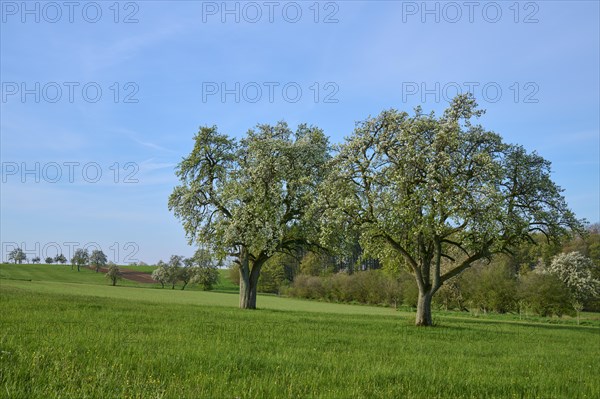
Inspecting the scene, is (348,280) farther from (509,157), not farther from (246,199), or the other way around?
(509,157)

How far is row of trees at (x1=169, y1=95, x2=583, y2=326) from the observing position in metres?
30.8

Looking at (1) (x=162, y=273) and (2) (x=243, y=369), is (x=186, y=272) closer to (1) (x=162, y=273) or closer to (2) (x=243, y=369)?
(1) (x=162, y=273)

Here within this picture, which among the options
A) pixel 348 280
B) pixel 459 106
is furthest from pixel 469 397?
pixel 348 280

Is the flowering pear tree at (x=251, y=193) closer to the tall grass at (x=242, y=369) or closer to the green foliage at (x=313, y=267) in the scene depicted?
the tall grass at (x=242, y=369)

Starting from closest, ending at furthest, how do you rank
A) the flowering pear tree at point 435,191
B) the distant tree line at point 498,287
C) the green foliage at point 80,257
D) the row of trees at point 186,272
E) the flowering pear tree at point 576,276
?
the flowering pear tree at point 435,191 → the flowering pear tree at point 576,276 → the distant tree line at point 498,287 → the row of trees at point 186,272 → the green foliage at point 80,257

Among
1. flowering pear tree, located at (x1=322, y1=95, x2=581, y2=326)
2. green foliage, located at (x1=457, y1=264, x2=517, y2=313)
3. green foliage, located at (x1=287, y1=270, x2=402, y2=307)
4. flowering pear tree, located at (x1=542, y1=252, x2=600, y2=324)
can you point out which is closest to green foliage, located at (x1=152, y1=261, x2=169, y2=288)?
green foliage, located at (x1=287, y1=270, x2=402, y2=307)

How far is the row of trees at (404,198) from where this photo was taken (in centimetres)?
3080

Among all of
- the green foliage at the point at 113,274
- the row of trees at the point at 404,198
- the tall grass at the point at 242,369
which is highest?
the row of trees at the point at 404,198

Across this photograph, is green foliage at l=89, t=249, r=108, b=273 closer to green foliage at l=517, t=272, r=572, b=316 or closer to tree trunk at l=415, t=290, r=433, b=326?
green foliage at l=517, t=272, r=572, b=316

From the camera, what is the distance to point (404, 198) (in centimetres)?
3136

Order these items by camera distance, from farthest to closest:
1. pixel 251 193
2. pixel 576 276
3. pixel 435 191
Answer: pixel 576 276, pixel 251 193, pixel 435 191

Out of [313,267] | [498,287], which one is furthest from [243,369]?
[313,267]

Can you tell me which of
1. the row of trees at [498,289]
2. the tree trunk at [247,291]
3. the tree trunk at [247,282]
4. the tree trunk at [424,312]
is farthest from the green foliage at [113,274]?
the tree trunk at [424,312]

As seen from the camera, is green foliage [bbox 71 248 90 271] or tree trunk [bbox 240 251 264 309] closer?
tree trunk [bbox 240 251 264 309]
